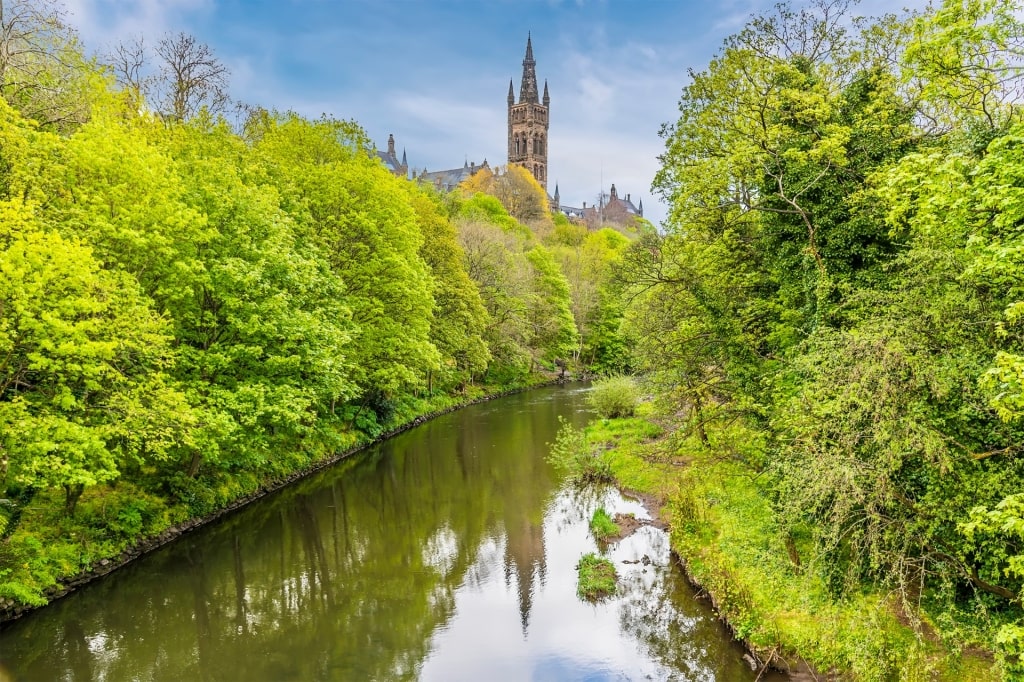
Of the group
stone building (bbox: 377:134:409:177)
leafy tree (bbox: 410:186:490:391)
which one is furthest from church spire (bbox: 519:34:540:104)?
leafy tree (bbox: 410:186:490:391)

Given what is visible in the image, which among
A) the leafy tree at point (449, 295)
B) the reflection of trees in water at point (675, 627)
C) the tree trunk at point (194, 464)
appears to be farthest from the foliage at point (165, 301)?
the reflection of trees in water at point (675, 627)

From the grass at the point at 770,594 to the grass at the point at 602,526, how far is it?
2082mm

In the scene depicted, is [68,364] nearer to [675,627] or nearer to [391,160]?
[675,627]

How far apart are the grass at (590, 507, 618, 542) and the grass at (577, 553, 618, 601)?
5.16ft

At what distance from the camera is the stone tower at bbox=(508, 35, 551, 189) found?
12650cm

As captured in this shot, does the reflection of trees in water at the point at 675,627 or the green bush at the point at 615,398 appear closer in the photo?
the reflection of trees in water at the point at 675,627

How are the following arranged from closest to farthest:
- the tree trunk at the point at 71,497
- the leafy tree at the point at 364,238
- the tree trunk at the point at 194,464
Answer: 1. the tree trunk at the point at 71,497
2. the tree trunk at the point at 194,464
3. the leafy tree at the point at 364,238

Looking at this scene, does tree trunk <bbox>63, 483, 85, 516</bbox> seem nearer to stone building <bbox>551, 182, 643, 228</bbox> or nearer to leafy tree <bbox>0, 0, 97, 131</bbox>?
leafy tree <bbox>0, 0, 97, 131</bbox>

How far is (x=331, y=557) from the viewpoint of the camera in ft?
60.9

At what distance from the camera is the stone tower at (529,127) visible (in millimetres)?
126500

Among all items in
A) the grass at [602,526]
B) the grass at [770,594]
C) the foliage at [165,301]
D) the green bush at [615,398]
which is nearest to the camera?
the grass at [770,594]

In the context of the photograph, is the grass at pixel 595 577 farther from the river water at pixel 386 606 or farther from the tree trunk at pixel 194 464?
the tree trunk at pixel 194 464

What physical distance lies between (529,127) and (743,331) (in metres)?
118

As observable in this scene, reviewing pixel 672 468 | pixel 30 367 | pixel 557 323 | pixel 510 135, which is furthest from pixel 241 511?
pixel 510 135
